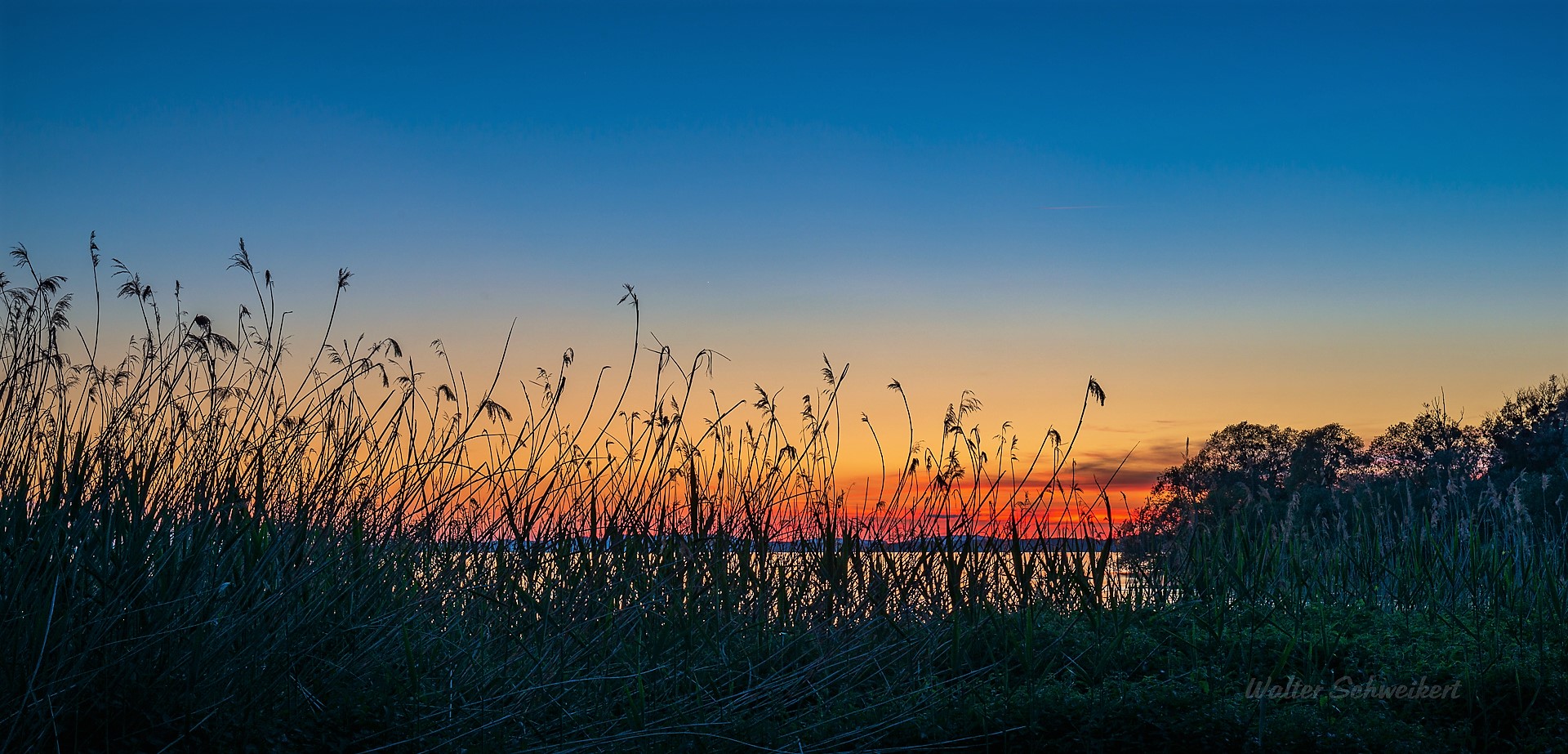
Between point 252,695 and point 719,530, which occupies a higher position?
point 719,530

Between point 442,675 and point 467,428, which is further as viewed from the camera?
point 467,428

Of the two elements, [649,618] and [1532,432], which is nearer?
[649,618]

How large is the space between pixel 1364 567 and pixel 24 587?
6898 mm

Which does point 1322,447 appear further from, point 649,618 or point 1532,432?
point 649,618

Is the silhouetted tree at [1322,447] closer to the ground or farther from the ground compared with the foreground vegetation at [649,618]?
farther from the ground

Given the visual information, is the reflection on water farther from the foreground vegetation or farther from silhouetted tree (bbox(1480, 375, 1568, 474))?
silhouetted tree (bbox(1480, 375, 1568, 474))

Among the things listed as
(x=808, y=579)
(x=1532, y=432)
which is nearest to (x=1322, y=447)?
(x=1532, y=432)

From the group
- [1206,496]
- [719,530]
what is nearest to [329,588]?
[719,530]

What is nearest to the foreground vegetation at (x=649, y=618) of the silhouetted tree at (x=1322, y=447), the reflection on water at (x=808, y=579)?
the reflection on water at (x=808, y=579)

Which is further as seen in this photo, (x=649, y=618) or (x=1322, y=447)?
(x=1322, y=447)

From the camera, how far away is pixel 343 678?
136 inches

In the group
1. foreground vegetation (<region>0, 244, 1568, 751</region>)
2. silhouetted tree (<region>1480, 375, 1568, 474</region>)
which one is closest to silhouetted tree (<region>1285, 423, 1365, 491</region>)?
silhouetted tree (<region>1480, 375, 1568, 474</region>)

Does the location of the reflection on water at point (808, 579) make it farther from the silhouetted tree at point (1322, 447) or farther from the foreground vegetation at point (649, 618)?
the silhouetted tree at point (1322, 447)

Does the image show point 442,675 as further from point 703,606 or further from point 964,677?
point 964,677
